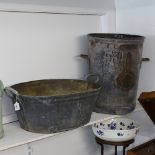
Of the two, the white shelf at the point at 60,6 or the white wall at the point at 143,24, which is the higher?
the white shelf at the point at 60,6

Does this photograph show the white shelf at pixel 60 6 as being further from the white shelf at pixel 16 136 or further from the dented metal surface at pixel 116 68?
the white shelf at pixel 16 136

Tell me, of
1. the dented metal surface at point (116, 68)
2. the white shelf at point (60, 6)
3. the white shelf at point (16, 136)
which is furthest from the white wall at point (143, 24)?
the white shelf at point (16, 136)

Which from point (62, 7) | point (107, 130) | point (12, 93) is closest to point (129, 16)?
point (62, 7)

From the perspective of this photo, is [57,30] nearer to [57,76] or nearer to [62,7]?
[62,7]

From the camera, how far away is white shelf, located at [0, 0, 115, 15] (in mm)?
1329

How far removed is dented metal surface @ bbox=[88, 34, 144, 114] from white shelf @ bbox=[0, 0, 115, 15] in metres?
0.21

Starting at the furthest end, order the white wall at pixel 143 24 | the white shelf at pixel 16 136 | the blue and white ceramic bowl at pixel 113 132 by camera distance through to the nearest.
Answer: the white wall at pixel 143 24
the blue and white ceramic bowl at pixel 113 132
the white shelf at pixel 16 136

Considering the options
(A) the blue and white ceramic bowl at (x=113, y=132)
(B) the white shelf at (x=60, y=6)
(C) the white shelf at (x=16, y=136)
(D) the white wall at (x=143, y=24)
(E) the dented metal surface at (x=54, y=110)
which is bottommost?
(A) the blue and white ceramic bowl at (x=113, y=132)

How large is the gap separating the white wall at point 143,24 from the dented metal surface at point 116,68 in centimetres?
25

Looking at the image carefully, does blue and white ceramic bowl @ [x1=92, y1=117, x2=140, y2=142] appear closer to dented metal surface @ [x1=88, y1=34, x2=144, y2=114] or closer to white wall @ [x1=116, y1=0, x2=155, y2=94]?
dented metal surface @ [x1=88, y1=34, x2=144, y2=114]

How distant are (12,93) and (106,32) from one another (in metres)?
0.78

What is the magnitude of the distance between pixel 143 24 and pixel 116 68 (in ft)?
1.38

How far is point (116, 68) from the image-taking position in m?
1.41

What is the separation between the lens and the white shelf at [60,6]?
4.36ft
